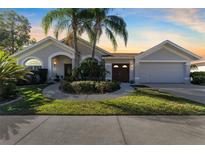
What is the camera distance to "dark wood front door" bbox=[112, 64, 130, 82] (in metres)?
21.9

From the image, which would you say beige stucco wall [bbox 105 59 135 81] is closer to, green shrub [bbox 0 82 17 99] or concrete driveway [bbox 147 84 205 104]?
concrete driveway [bbox 147 84 205 104]

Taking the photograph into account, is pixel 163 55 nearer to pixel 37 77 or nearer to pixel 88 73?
pixel 88 73

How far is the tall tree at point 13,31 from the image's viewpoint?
111 feet

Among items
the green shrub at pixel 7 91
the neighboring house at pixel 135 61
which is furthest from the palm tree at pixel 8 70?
the neighboring house at pixel 135 61

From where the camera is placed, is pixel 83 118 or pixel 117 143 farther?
pixel 83 118

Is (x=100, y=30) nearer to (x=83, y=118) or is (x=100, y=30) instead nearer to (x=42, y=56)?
(x=42, y=56)

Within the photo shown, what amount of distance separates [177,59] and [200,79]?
3.04 meters

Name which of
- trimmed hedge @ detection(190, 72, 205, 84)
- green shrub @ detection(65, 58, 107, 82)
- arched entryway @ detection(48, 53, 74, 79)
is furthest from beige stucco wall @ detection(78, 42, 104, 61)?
trimmed hedge @ detection(190, 72, 205, 84)

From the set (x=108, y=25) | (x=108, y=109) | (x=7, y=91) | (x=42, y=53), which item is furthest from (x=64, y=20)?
(x=108, y=109)

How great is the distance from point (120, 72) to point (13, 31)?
2303cm

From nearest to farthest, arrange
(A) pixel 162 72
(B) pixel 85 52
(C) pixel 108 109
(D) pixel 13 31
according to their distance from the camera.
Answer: (C) pixel 108 109 < (A) pixel 162 72 < (B) pixel 85 52 < (D) pixel 13 31

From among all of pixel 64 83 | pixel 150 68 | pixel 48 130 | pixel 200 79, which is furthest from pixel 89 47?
pixel 48 130

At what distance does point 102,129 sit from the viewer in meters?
6.12
